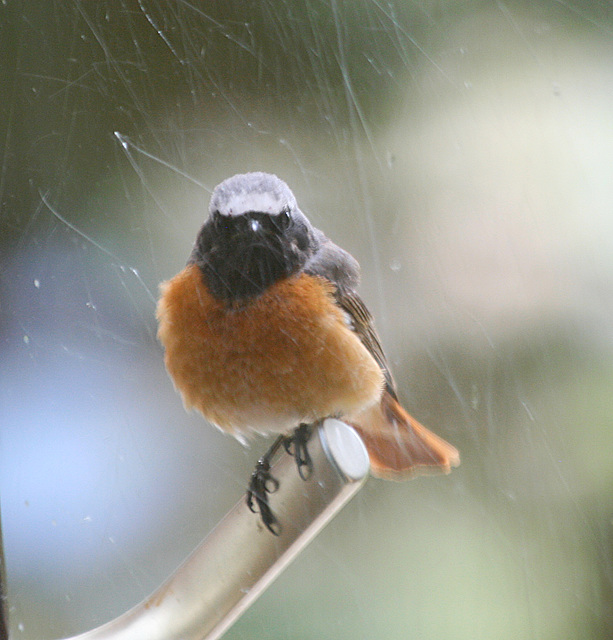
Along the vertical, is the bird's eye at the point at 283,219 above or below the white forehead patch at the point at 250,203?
below

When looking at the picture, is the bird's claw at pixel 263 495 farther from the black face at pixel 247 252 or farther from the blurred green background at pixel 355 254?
the black face at pixel 247 252

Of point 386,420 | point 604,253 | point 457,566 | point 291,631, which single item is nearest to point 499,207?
point 604,253

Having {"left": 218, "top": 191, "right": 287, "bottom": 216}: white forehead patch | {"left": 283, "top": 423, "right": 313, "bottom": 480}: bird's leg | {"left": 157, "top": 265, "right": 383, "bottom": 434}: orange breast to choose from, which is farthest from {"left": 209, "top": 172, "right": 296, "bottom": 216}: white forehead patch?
{"left": 283, "top": 423, "right": 313, "bottom": 480}: bird's leg

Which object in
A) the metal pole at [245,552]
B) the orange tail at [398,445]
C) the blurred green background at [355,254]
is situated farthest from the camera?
the orange tail at [398,445]

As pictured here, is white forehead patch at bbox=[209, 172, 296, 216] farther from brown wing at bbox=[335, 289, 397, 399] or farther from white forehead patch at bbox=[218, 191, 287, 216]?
brown wing at bbox=[335, 289, 397, 399]

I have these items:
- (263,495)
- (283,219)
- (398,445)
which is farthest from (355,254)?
(263,495)

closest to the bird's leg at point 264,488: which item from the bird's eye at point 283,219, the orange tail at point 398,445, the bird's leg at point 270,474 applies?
the bird's leg at point 270,474

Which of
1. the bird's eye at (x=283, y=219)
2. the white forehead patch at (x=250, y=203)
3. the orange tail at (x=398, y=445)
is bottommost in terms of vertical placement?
the orange tail at (x=398, y=445)

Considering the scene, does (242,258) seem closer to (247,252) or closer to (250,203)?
(247,252)
